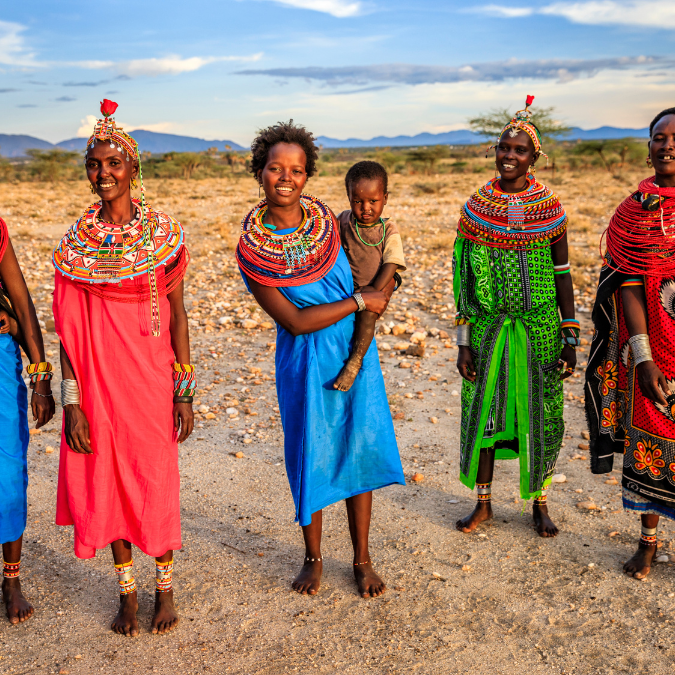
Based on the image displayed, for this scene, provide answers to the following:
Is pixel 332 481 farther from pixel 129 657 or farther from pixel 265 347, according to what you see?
pixel 265 347

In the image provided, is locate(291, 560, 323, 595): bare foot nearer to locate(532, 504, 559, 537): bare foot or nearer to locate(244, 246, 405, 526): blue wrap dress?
locate(244, 246, 405, 526): blue wrap dress

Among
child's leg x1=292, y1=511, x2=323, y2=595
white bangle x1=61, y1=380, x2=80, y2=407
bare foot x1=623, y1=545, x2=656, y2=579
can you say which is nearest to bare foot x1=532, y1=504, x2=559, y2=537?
bare foot x1=623, y1=545, x2=656, y2=579

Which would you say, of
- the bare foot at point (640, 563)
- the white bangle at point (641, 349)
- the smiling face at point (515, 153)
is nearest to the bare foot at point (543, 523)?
the bare foot at point (640, 563)

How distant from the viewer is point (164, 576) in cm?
278

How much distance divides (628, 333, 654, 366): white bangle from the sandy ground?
3.58 ft

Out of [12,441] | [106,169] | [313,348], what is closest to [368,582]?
[313,348]

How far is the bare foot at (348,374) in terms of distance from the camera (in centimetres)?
272

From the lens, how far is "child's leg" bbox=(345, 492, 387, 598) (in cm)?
295

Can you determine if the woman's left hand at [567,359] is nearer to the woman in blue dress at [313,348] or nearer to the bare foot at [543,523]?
the bare foot at [543,523]

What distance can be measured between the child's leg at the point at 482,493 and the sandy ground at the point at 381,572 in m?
0.06

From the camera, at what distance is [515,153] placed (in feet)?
9.94

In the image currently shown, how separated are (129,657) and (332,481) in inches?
43.6

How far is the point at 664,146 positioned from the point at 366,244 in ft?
4.52

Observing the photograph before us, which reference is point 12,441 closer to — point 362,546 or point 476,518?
point 362,546
